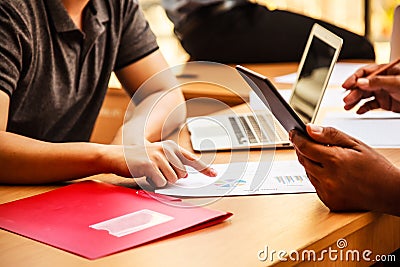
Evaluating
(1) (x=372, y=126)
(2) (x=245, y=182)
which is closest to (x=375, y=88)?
(1) (x=372, y=126)

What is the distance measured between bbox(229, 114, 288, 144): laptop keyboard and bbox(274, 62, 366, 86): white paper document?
52 cm

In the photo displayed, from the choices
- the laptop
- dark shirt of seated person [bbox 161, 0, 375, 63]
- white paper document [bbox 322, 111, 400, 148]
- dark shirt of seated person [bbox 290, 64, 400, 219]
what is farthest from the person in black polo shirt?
dark shirt of seated person [bbox 161, 0, 375, 63]

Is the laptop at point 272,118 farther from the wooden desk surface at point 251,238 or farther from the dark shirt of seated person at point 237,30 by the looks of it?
the dark shirt of seated person at point 237,30

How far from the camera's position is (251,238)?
1.03 m

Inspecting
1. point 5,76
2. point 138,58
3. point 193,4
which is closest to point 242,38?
point 193,4

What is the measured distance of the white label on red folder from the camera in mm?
1060

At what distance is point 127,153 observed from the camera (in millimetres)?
1311

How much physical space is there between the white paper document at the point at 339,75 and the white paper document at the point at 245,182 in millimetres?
830

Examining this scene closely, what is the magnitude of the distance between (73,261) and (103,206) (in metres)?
0.21

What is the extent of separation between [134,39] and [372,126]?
0.64 metres

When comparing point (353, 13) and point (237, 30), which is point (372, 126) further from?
point (353, 13)

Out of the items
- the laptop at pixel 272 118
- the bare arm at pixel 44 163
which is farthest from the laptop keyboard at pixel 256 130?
the bare arm at pixel 44 163

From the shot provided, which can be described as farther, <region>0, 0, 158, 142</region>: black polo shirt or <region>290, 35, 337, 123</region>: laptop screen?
<region>290, 35, 337, 123</region>: laptop screen

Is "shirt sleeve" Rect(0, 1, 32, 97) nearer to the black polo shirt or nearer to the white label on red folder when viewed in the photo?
the black polo shirt
